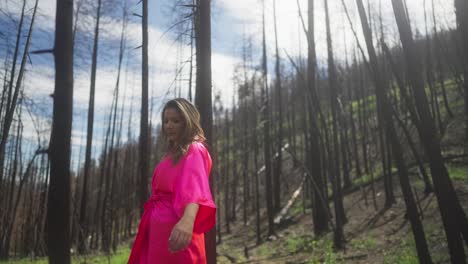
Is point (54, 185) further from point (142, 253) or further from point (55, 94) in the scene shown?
point (142, 253)

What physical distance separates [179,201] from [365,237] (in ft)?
33.3

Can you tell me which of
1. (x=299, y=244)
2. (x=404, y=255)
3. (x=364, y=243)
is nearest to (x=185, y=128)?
(x=404, y=255)

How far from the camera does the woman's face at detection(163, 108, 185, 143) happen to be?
68.8 inches

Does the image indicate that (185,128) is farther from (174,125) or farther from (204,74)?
(204,74)

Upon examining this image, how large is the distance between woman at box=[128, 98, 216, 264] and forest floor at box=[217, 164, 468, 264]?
6148 millimetres

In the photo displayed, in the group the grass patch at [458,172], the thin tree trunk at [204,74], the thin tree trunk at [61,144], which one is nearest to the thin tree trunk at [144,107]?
the thin tree trunk at [204,74]

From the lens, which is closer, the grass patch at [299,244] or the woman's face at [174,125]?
the woman's face at [174,125]

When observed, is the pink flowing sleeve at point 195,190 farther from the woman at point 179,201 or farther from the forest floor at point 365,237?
the forest floor at point 365,237

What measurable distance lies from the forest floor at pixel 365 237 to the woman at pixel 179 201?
615 centimetres

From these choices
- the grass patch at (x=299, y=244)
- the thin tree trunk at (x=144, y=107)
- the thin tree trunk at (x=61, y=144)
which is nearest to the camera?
the thin tree trunk at (x=61, y=144)

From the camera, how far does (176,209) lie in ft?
5.08

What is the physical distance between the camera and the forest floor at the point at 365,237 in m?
7.73

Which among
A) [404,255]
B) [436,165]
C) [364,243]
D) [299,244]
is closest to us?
[436,165]

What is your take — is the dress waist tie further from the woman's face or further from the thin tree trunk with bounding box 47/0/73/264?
the thin tree trunk with bounding box 47/0/73/264
